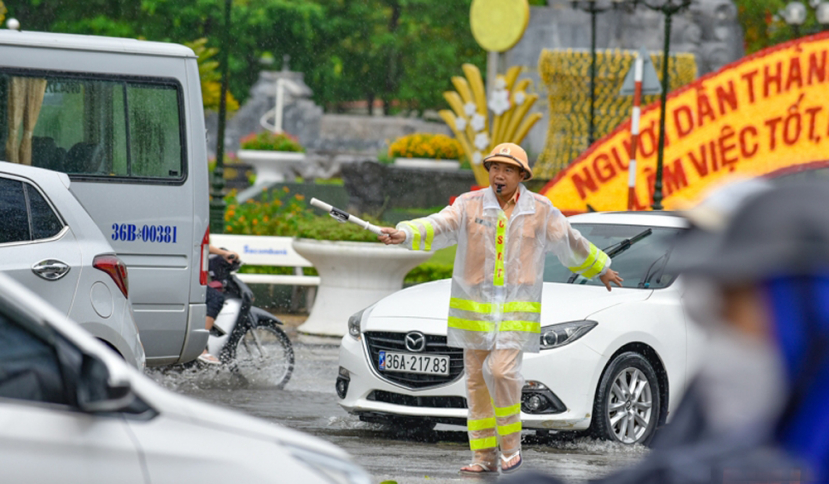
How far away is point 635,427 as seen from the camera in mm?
7867

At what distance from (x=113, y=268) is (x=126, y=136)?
2.69 metres

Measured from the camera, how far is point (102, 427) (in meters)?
2.80

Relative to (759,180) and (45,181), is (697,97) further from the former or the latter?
(759,180)

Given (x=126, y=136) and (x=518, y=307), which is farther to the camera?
(x=126, y=136)

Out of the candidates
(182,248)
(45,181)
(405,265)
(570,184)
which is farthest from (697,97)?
(45,181)

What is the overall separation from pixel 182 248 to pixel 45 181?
1993 millimetres

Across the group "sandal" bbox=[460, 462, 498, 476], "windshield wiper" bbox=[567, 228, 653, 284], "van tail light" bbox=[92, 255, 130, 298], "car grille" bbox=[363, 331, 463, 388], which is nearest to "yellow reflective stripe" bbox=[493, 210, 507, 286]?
"sandal" bbox=[460, 462, 498, 476]

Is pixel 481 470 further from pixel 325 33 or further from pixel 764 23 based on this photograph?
pixel 325 33

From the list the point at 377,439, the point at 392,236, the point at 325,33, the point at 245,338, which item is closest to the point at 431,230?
the point at 392,236

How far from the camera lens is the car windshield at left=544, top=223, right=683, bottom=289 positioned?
27.3ft

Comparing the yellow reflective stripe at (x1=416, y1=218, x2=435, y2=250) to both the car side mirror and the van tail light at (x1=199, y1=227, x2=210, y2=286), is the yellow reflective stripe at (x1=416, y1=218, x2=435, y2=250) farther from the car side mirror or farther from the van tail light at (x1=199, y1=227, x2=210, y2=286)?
the car side mirror

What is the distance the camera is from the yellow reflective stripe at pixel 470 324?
660 centimetres

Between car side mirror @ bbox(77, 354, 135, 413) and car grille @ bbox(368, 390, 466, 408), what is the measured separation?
16.1ft

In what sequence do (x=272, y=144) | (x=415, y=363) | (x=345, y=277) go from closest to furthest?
(x=415, y=363), (x=345, y=277), (x=272, y=144)
